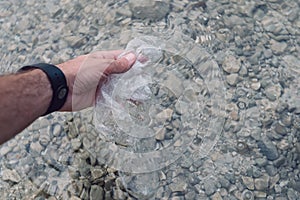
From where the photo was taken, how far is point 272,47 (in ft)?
7.95

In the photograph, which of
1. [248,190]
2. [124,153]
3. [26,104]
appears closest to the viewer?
[26,104]

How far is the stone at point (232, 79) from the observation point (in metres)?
2.30

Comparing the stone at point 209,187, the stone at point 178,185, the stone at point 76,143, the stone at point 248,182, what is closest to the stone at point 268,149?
the stone at point 248,182

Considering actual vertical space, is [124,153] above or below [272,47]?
below

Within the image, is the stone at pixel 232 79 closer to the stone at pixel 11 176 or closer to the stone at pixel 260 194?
the stone at pixel 260 194

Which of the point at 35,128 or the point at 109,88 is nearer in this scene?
the point at 109,88

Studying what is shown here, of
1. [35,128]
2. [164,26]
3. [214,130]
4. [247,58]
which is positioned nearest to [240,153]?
[214,130]

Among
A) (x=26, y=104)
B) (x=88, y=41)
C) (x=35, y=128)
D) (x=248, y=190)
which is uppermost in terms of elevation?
(x=26, y=104)

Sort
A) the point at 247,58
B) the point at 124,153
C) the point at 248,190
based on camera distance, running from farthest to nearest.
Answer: the point at 247,58
the point at 124,153
the point at 248,190

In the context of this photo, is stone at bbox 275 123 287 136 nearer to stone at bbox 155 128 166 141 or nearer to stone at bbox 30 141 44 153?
stone at bbox 155 128 166 141

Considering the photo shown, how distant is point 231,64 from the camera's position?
235 centimetres

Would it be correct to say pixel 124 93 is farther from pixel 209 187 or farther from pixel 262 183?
pixel 262 183

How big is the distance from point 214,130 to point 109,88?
52 cm

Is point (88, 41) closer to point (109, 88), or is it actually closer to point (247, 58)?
point (109, 88)
